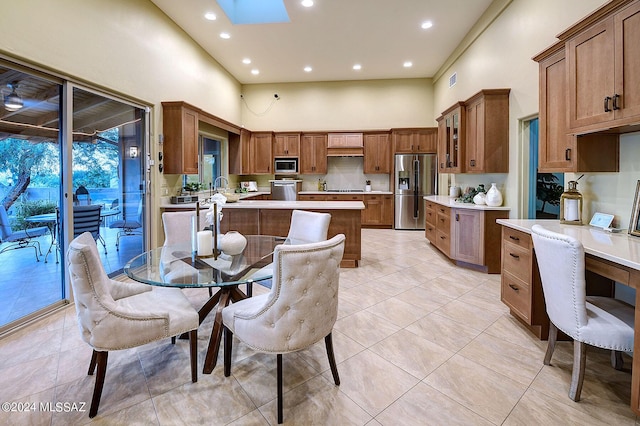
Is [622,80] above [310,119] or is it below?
below

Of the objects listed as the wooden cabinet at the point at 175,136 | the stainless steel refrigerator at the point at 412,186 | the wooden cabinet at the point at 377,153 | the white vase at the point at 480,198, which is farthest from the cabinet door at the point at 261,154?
the white vase at the point at 480,198

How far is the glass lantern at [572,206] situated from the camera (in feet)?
8.54

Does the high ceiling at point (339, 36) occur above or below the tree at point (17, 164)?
above

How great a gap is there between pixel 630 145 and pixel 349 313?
8.27 feet

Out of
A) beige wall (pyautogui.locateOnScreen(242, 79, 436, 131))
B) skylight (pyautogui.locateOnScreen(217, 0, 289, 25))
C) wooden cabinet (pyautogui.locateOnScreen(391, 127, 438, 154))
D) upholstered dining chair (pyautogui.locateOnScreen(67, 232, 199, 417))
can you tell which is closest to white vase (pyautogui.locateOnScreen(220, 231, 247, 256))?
upholstered dining chair (pyautogui.locateOnScreen(67, 232, 199, 417))

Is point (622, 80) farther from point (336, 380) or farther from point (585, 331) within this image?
point (336, 380)

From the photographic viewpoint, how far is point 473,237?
4.06 m

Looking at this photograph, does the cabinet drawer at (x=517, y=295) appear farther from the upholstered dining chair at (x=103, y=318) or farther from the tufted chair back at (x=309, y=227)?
the upholstered dining chair at (x=103, y=318)

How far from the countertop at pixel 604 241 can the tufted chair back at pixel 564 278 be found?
17 centimetres

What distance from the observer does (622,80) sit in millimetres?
1889

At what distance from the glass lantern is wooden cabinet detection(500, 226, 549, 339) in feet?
1.59

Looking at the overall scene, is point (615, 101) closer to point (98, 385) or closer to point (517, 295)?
point (517, 295)

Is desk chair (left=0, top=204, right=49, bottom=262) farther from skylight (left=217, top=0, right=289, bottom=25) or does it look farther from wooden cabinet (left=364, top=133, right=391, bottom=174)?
wooden cabinet (left=364, top=133, right=391, bottom=174)

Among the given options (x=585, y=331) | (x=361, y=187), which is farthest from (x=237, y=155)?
(x=585, y=331)
